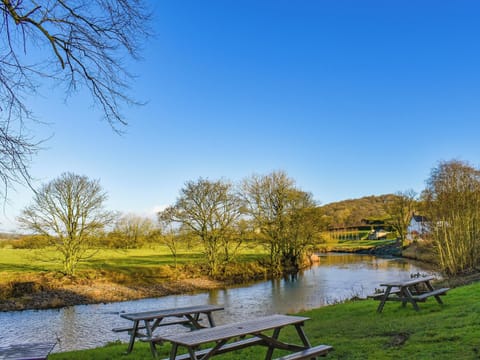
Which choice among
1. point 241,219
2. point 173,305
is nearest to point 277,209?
point 241,219

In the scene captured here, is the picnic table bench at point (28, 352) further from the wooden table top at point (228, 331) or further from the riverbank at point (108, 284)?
the riverbank at point (108, 284)

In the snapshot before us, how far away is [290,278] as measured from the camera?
30797 millimetres

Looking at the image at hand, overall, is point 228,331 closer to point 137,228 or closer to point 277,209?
point 277,209

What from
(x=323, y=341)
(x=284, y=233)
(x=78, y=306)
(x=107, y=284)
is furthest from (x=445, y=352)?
(x=284, y=233)

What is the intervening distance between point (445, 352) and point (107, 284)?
2204cm

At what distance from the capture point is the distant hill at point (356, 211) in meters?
95.1

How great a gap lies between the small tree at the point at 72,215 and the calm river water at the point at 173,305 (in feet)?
19.9

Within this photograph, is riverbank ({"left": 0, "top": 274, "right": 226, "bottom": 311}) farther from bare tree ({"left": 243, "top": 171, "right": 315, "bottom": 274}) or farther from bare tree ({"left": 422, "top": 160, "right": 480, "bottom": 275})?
bare tree ({"left": 422, "top": 160, "right": 480, "bottom": 275})

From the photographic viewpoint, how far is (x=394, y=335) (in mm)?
7566

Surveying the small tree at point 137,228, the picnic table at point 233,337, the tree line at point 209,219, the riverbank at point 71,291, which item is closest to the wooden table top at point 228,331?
the picnic table at point 233,337

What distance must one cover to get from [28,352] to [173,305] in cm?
1556

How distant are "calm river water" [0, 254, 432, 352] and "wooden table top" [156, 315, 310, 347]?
8.33 meters

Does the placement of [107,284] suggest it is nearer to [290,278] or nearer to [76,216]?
[76,216]

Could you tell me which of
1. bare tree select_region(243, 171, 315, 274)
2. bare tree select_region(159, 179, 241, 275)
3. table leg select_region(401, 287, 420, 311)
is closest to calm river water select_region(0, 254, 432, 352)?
bare tree select_region(159, 179, 241, 275)
